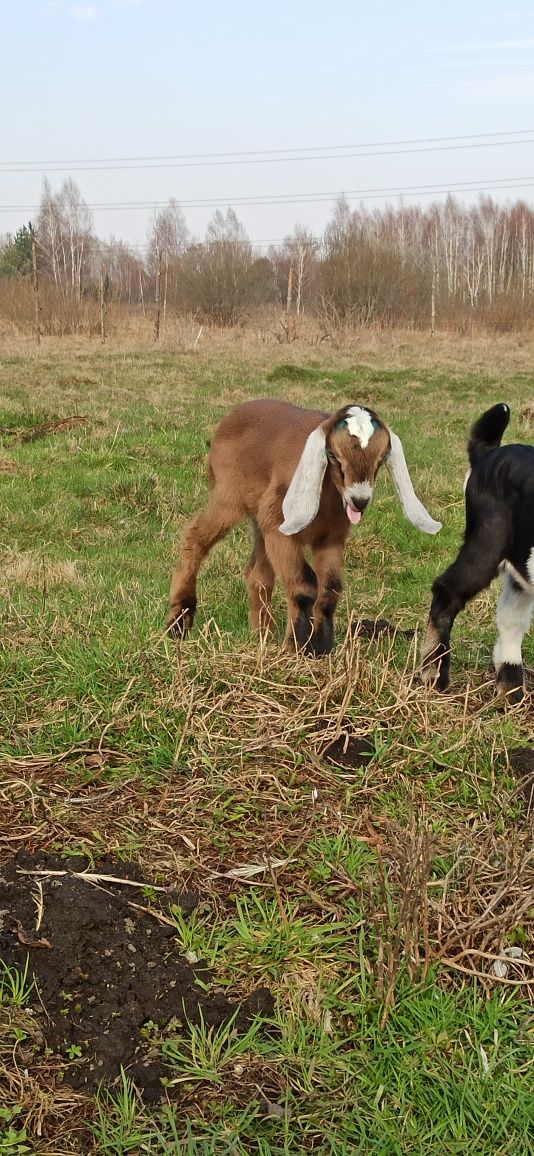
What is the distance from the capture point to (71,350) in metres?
25.9

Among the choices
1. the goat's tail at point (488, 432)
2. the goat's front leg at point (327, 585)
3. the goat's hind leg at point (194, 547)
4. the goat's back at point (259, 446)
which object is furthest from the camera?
the goat's hind leg at point (194, 547)

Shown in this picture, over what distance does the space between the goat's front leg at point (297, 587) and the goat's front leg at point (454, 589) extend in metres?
0.61

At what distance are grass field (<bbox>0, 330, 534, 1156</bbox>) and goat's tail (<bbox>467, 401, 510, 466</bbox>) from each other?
3.59ft

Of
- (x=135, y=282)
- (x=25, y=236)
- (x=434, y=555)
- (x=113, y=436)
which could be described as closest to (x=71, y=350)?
(x=113, y=436)

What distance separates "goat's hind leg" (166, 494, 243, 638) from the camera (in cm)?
605

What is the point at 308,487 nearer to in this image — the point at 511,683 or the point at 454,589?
the point at 454,589

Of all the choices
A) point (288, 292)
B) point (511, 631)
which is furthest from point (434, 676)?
point (288, 292)

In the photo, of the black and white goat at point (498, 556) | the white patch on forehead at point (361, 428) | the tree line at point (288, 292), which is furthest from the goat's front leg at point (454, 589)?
the tree line at point (288, 292)

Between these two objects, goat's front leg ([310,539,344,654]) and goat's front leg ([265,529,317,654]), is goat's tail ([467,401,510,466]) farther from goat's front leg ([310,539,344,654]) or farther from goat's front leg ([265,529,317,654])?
goat's front leg ([265,529,317,654])

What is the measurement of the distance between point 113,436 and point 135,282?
258 ft

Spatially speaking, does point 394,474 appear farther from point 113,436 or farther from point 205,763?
point 113,436

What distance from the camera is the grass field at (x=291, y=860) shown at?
7.70 feet

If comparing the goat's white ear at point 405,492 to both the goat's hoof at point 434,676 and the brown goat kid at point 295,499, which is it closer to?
the brown goat kid at point 295,499

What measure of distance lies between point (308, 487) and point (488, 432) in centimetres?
108
